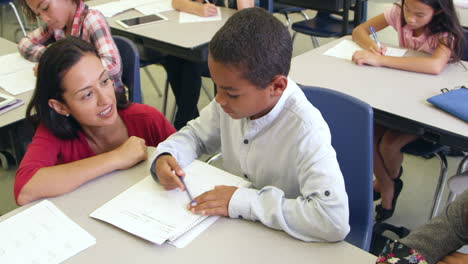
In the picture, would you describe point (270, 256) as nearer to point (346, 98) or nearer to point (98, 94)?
point (346, 98)

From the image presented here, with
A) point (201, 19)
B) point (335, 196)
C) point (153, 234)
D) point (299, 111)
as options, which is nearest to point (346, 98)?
point (299, 111)

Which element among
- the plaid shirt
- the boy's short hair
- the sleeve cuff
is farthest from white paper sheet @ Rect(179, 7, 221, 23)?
the sleeve cuff

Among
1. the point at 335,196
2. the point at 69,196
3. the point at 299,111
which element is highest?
the point at 299,111

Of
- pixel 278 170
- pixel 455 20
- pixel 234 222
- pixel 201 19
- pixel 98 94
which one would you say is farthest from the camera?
pixel 201 19

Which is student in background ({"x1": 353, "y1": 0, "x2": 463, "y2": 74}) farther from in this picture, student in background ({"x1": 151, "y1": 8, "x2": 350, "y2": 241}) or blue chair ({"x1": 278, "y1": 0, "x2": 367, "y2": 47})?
student in background ({"x1": 151, "y1": 8, "x2": 350, "y2": 241})

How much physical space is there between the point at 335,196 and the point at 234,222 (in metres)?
0.24

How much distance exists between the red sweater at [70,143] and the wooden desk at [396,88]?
26.3 inches

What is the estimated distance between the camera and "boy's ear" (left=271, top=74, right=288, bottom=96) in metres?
0.99

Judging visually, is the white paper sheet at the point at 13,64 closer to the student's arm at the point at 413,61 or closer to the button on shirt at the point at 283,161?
the button on shirt at the point at 283,161

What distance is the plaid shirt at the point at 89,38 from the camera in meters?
1.84

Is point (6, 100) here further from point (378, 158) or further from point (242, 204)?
point (378, 158)

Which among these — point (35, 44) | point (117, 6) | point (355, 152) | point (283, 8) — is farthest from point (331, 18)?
point (355, 152)

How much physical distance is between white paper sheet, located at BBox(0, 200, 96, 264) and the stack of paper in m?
0.90

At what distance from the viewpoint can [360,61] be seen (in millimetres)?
1961
